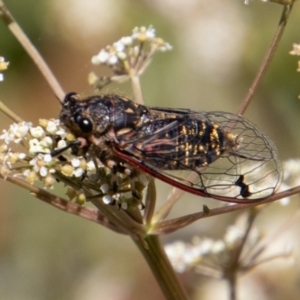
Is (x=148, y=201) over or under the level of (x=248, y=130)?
under

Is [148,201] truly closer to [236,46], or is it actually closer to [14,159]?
[14,159]

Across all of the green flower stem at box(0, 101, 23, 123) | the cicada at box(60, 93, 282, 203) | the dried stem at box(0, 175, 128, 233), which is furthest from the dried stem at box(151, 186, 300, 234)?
the green flower stem at box(0, 101, 23, 123)

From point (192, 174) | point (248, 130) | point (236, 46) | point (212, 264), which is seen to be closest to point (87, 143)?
point (192, 174)

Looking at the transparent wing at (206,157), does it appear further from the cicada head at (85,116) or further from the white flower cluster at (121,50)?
the white flower cluster at (121,50)

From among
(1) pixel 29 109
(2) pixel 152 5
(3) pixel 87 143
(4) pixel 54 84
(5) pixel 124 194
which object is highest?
(2) pixel 152 5

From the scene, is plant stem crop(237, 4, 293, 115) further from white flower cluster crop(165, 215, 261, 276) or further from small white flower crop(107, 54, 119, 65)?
white flower cluster crop(165, 215, 261, 276)

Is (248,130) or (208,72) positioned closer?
(248,130)

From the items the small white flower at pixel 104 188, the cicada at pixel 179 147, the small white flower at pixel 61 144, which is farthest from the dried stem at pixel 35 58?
the small white flower at pixel 104 188
